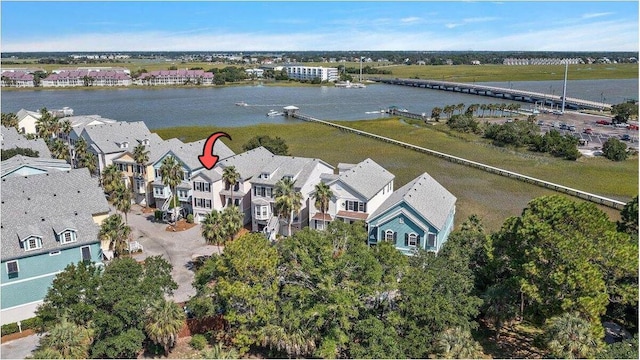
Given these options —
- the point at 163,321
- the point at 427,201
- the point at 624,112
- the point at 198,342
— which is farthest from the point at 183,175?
the point at 624,112

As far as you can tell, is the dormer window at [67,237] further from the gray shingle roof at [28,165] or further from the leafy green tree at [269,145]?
the leafy green tree at [269,145]

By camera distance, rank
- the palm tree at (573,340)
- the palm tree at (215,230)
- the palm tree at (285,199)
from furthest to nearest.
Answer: the palm tree at (285,199) → the palm tree at (215,230) → the palm tree at (573,340)

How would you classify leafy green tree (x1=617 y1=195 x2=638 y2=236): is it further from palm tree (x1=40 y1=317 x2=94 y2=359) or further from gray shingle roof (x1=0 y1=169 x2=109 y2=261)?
gray shingle roof (x1=0 y1=169 x2=109 y2=261)

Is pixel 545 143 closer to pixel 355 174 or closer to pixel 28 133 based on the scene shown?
pixel 355 174

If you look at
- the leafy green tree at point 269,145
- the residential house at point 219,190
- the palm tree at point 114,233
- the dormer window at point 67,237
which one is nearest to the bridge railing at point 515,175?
the leafy green tree at point 269,145

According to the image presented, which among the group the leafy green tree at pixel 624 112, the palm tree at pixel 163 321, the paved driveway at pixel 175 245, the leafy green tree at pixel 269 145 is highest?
the leafy green tree at pixel 624 112

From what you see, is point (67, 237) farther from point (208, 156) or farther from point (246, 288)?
point (208, 156)

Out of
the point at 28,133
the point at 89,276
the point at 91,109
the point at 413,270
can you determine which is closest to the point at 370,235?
the point at 413,270

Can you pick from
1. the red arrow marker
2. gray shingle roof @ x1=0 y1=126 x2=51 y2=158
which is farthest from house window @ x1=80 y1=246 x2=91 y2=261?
gray shingle roof @ x1=0 y1=126 x2=51 y2=158
